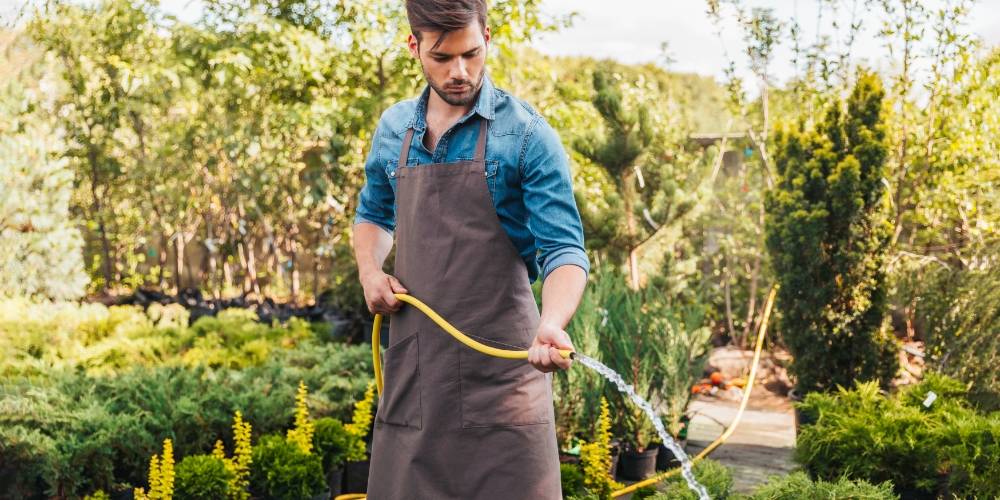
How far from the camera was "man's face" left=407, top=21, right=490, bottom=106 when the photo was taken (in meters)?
1.93

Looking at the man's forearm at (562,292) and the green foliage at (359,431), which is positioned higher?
the man's forearm at (562,292)

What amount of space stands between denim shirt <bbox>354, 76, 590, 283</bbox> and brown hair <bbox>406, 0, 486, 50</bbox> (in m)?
0.17

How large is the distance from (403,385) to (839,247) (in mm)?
3463

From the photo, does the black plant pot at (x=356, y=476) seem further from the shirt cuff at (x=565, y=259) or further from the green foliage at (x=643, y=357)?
the shirt cuff at (x=565, y=259)

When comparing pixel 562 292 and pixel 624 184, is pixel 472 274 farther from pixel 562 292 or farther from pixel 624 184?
pixel 624 184

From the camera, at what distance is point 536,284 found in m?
5.28

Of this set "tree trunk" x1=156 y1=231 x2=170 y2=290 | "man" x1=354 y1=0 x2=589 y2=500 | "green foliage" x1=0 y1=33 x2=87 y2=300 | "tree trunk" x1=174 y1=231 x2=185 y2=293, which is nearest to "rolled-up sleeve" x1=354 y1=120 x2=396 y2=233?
"man" x1=354 y1=0 x2=589 y2=500

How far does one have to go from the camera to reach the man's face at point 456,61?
1.93 meters

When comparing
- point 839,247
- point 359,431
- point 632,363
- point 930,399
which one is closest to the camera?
point 930,399

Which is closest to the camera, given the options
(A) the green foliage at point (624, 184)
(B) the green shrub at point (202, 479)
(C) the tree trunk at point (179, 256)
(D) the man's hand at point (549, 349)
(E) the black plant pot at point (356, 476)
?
(D) the man's hand at point (549, 349)

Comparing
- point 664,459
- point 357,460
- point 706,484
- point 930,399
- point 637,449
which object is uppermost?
point 930,399

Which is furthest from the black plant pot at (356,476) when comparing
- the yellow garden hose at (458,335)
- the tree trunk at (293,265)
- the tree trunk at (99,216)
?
the tree trunk at (99,216)

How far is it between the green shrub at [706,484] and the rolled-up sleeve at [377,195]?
122 cm

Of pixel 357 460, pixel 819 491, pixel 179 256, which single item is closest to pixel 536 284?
pixel 357 460
